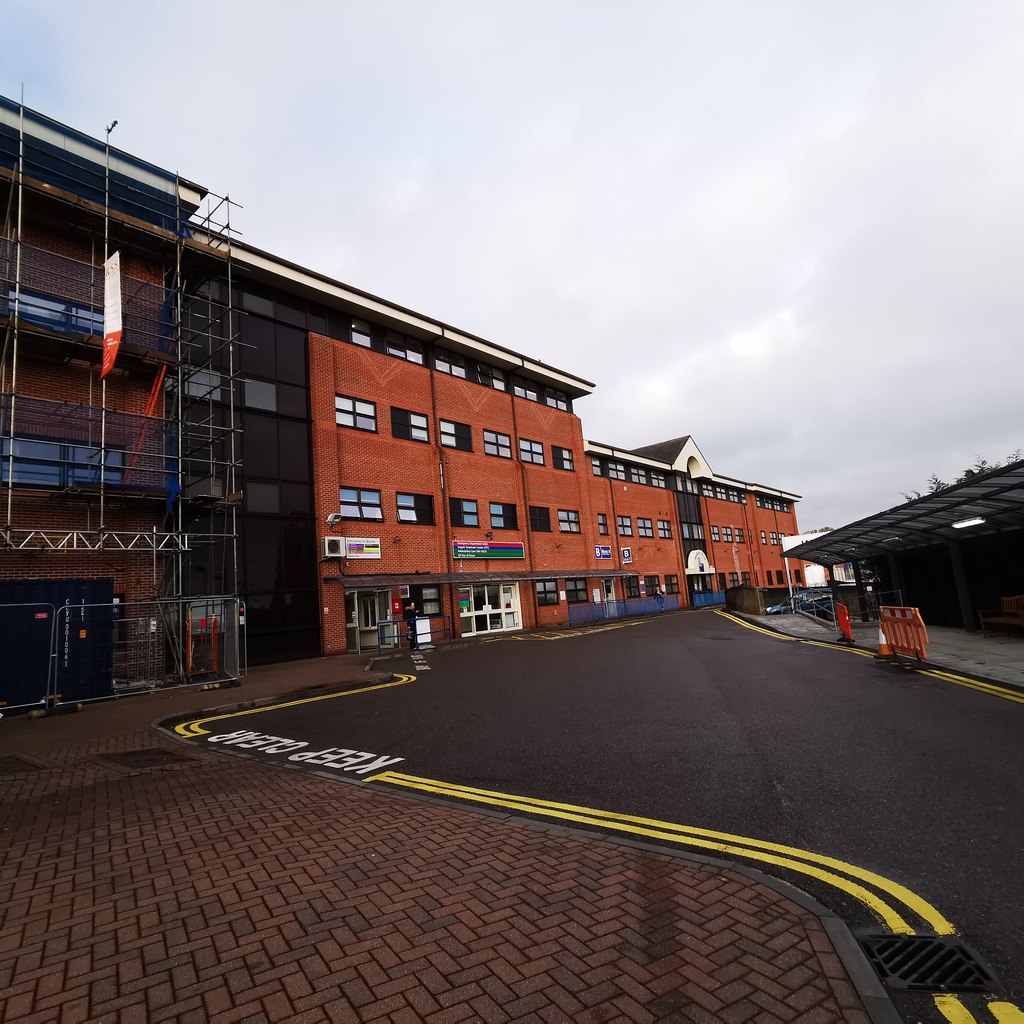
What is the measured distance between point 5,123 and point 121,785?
17.5 meters

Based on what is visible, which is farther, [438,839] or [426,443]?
[426,443]

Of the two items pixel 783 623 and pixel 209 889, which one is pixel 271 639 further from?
pixel 783 623

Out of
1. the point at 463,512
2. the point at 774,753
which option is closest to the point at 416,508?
the point at 463,512

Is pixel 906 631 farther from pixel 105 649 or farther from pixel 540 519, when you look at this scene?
pixel 540 519

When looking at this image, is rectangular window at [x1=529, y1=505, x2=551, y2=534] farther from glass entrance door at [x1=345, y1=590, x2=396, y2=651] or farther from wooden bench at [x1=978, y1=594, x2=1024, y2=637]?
wooden bench at [x1=978, y1=594, x2=1024, y2=637]

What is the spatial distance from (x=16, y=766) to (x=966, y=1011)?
30.9ft

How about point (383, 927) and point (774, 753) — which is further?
point (774, 753)

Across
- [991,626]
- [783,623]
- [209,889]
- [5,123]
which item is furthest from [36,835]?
[783,623]

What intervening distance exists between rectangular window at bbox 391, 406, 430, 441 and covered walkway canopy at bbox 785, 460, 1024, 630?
1659 cm

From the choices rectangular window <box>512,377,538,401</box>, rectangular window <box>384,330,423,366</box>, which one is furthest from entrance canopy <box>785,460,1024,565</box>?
rectangular window <box>384,330,423,366</box>

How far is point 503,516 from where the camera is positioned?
28453 millimetres

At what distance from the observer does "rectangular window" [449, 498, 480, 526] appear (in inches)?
1017

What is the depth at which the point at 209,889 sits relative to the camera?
3543mm

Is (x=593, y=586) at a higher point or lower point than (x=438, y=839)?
higher
